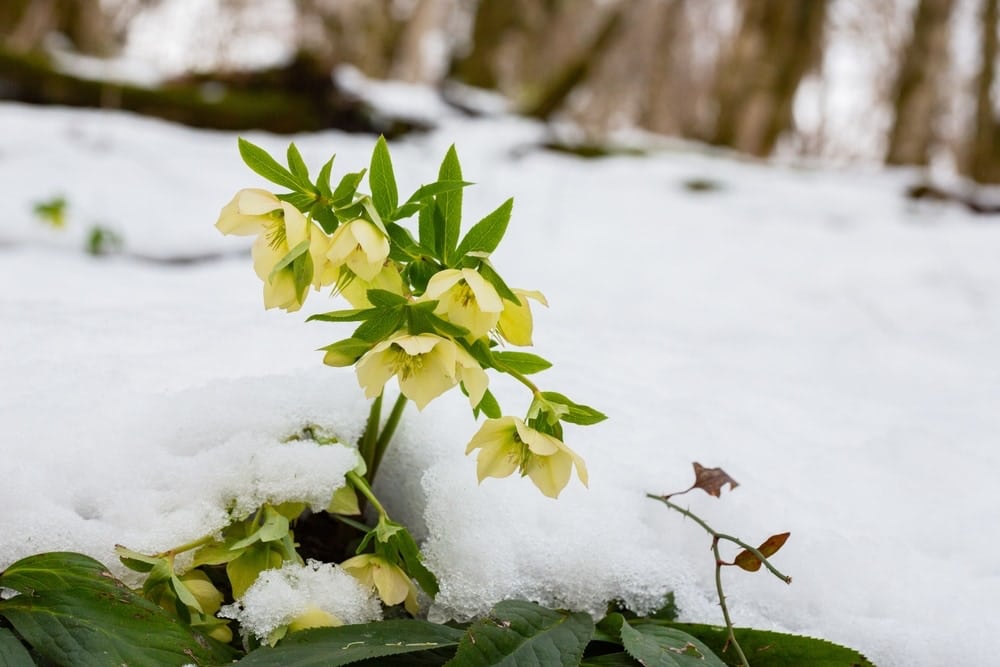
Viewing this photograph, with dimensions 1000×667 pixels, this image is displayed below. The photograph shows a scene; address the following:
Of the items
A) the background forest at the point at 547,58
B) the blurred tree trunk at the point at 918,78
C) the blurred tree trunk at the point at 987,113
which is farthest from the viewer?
the blurred tree trunk at the point at 918,78

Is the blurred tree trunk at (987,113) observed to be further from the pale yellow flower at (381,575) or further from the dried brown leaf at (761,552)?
the pale yellow flower at (381,575)

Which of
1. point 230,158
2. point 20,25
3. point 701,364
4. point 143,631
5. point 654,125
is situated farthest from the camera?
point 654,125

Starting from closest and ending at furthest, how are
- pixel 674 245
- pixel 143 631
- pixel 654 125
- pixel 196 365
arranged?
pixel 143 631 < pixel 196 365 < pixel 674 245 < pixel 654 125

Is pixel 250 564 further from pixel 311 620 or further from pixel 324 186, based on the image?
pixel 324 186

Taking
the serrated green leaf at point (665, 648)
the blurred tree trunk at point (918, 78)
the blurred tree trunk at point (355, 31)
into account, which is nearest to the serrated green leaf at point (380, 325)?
the serrated green leaf at point (665, 648)

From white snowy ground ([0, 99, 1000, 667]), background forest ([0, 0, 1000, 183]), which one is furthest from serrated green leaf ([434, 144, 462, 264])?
background forest ([0, 0, 1000, 183])

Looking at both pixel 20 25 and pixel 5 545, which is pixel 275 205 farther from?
pixel 20 25

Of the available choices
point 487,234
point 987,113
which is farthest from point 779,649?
point 987,113

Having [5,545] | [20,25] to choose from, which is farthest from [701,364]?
[20,25]
